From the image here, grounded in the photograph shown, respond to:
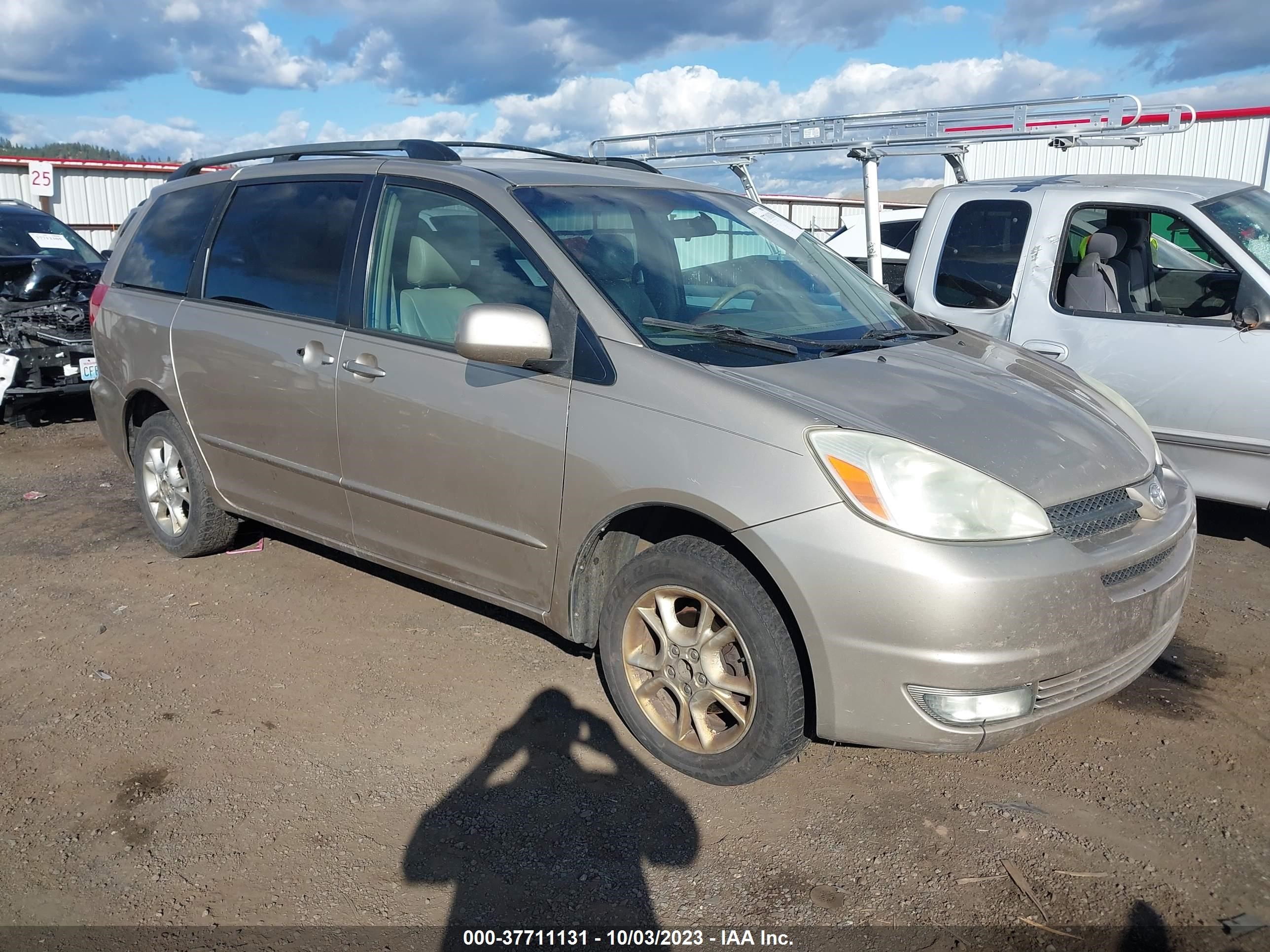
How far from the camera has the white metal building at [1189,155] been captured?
21250 millimetres

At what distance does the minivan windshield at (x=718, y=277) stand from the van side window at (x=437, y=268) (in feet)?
0.61

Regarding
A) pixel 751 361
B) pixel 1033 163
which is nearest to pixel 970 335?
pixel 751 361

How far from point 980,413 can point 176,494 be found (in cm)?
403

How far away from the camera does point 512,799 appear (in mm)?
3158

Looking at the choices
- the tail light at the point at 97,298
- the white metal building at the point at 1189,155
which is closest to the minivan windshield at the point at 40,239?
the tail light at the point at 97,298

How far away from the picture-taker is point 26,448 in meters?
8.02

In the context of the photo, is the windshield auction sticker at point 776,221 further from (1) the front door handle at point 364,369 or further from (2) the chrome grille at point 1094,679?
(2) the chrome grille at point 1094,679

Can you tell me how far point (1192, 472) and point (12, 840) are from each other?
5.32 metres

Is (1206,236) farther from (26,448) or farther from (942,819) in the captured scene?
(26,448)

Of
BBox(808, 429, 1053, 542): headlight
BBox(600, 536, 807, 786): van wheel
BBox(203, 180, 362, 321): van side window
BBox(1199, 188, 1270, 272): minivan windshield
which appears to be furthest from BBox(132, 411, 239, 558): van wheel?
BBox(1199, 188, 1270, 272): minivan windshield

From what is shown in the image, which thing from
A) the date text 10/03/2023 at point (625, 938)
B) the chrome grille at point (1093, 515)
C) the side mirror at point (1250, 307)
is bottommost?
the date text 10/03/2023 at point (625, 938)

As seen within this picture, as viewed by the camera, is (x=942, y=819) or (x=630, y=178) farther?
(x=630, y=178)

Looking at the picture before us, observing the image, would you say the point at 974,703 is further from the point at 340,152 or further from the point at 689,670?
the point at 340,152

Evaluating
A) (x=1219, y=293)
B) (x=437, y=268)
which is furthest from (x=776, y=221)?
(x=1219, y=293)
